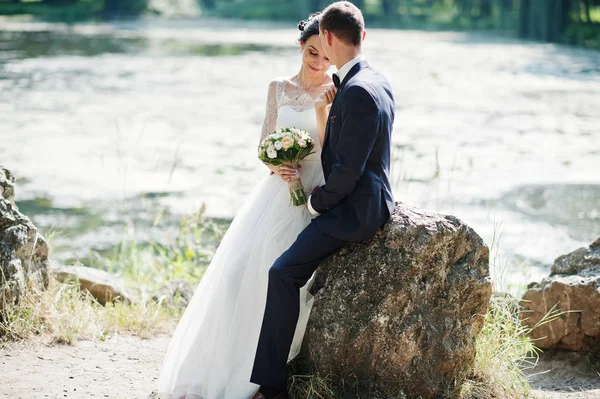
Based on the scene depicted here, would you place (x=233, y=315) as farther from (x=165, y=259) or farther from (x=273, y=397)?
(x=165, y=259)

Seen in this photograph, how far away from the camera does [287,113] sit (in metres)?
4.47

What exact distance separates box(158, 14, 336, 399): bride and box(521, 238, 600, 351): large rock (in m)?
1.97

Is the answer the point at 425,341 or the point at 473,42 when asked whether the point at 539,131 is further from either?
the point at 473,42

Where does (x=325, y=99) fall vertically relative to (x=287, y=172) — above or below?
above

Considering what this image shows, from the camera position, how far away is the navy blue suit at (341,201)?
3.55m

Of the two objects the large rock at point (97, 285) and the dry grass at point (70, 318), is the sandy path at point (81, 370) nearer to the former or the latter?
the dry grass at point (70, 318)

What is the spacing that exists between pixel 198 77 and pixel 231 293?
16524 mm

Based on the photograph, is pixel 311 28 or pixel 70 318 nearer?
pixel 311 28

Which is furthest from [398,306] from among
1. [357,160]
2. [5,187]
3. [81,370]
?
[5,187]

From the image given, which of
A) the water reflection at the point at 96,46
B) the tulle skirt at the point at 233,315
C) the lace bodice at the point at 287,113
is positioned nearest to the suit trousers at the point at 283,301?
the tulle skirt at the point at 233,315

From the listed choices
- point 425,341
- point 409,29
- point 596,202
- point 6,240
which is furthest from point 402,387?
point 409,29

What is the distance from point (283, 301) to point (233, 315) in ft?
1.15

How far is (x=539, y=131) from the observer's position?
14.0 metres

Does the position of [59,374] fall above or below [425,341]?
below
